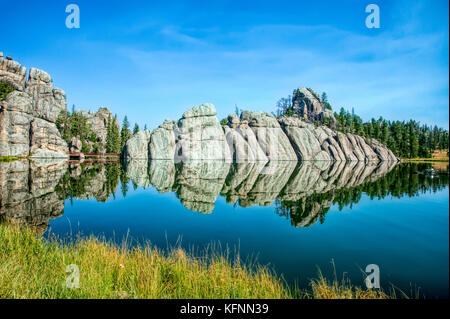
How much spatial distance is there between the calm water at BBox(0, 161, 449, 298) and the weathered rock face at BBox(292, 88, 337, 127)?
8580cm

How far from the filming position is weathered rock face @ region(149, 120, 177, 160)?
69.2 metres

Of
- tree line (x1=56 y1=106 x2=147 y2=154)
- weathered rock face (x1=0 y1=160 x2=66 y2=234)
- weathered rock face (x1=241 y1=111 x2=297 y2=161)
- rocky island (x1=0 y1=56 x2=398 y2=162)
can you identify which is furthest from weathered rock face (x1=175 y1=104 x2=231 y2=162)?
weathered rock face (x1=0 y1=160 x2=66 y2=234)

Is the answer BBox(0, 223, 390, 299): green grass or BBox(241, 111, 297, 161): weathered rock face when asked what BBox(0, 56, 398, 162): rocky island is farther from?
BBox(0, 223, 390, 299): green grass

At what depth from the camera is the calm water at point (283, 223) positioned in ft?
25.1

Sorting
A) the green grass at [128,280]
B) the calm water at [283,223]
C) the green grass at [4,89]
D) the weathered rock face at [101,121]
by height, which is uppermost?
the green grass at [4,89]

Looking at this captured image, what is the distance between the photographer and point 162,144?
6925 cm

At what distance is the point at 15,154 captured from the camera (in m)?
59.5

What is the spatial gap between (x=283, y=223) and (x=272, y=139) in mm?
60660

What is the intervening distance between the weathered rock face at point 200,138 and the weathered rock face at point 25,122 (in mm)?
31640

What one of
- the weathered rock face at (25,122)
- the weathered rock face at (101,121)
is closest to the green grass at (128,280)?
the weathered rock face at (25,122)

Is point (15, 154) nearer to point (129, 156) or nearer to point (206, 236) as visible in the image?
point (129, 156)

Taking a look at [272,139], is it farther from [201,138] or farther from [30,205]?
[30,205]

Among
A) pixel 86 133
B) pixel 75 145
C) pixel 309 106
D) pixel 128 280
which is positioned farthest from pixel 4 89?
pixel 309 106

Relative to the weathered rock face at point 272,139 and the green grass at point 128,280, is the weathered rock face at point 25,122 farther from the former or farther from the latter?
the green grass at point 128,280
